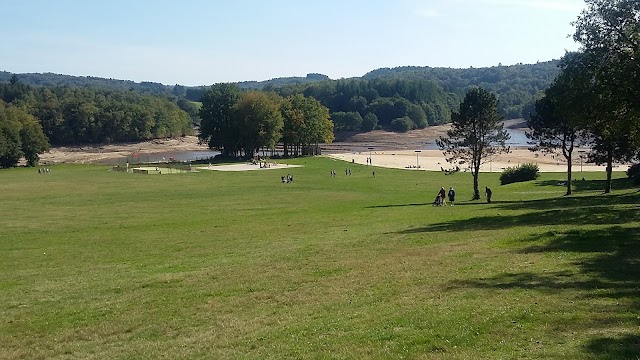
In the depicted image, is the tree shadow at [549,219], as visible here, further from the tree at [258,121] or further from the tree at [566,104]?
the tree at [258,121]

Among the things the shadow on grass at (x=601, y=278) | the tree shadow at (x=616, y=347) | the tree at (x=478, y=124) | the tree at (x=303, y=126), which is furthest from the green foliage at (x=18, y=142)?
the tree shadow at (x=616, y=347)

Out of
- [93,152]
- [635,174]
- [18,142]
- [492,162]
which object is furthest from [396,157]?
[93,152]

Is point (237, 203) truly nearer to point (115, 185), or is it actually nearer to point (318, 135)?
point (115, 185)

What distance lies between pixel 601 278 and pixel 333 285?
797 centimetres

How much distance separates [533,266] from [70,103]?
20311 centimetres

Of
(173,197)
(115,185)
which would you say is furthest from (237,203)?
(115,185)

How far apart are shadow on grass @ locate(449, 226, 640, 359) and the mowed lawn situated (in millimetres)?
56

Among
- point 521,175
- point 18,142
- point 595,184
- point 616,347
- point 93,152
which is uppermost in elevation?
point 616,347

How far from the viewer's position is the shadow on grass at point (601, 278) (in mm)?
11131

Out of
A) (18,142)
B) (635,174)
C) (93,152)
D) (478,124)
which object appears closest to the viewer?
(635,174)

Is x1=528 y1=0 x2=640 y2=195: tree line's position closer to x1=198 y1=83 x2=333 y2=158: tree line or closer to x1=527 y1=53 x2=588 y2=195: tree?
x1=527 y1=53 x2=588 y2=195: tree

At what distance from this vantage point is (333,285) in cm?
1948

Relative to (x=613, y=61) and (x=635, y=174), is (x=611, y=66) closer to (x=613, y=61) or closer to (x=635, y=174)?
(x=613, y=61)

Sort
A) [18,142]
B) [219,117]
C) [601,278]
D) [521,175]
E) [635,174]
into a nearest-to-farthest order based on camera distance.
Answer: [601,278], [635,174], [521,175], [18,142], [219,117]
